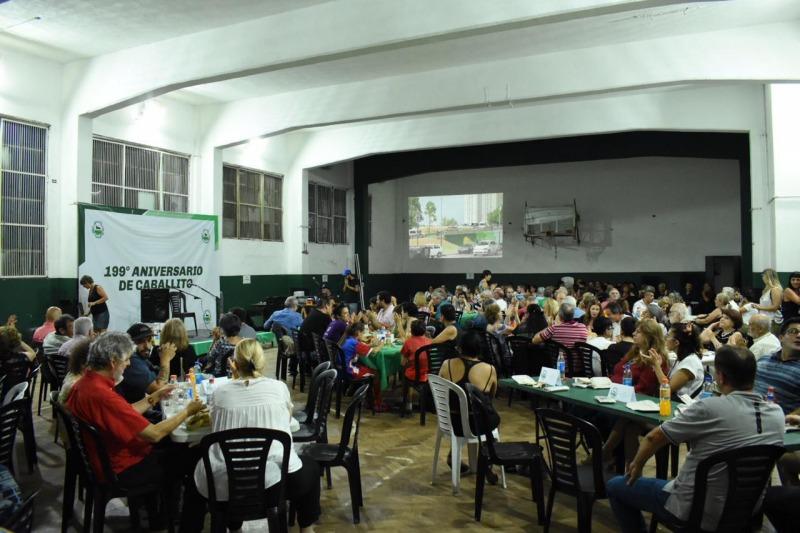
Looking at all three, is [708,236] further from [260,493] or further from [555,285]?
[260,493]

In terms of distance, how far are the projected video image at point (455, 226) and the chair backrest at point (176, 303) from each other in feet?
29.4

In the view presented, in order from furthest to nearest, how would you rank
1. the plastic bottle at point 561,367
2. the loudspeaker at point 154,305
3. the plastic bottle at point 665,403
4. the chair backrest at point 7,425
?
1. the loudspeaker at point 154,305
2. the plastic bottle at point 561,367
3. the plastic bottle at point 665,403
4. the chair backrest at point 7,425

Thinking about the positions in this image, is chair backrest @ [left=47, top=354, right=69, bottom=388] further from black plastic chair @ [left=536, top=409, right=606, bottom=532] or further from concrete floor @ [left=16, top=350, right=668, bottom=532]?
black plastic chair @ [left=536, top=409, right=606, bottom=532]

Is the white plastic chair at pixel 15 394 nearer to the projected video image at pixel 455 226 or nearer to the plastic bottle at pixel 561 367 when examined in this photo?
the plastic bottle at pixel 561 367

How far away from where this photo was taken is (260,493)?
289 cm

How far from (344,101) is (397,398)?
19.6 ft

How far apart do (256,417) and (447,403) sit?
151 centimetres

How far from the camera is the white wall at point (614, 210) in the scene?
1476 cm

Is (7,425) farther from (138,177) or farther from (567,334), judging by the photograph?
(138,177)

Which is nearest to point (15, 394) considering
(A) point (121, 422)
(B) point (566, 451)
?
(A) point (121, 422)

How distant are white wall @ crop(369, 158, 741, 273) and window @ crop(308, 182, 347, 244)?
54.1 inches

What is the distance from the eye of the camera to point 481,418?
12.3 ft

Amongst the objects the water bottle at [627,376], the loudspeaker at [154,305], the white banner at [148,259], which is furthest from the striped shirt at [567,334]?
the white banner at [148,259]

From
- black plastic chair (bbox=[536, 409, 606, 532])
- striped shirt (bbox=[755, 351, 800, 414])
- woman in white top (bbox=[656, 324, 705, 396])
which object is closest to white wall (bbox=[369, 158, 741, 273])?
woman in white top (bbox=[656, 324, 705, 396])
